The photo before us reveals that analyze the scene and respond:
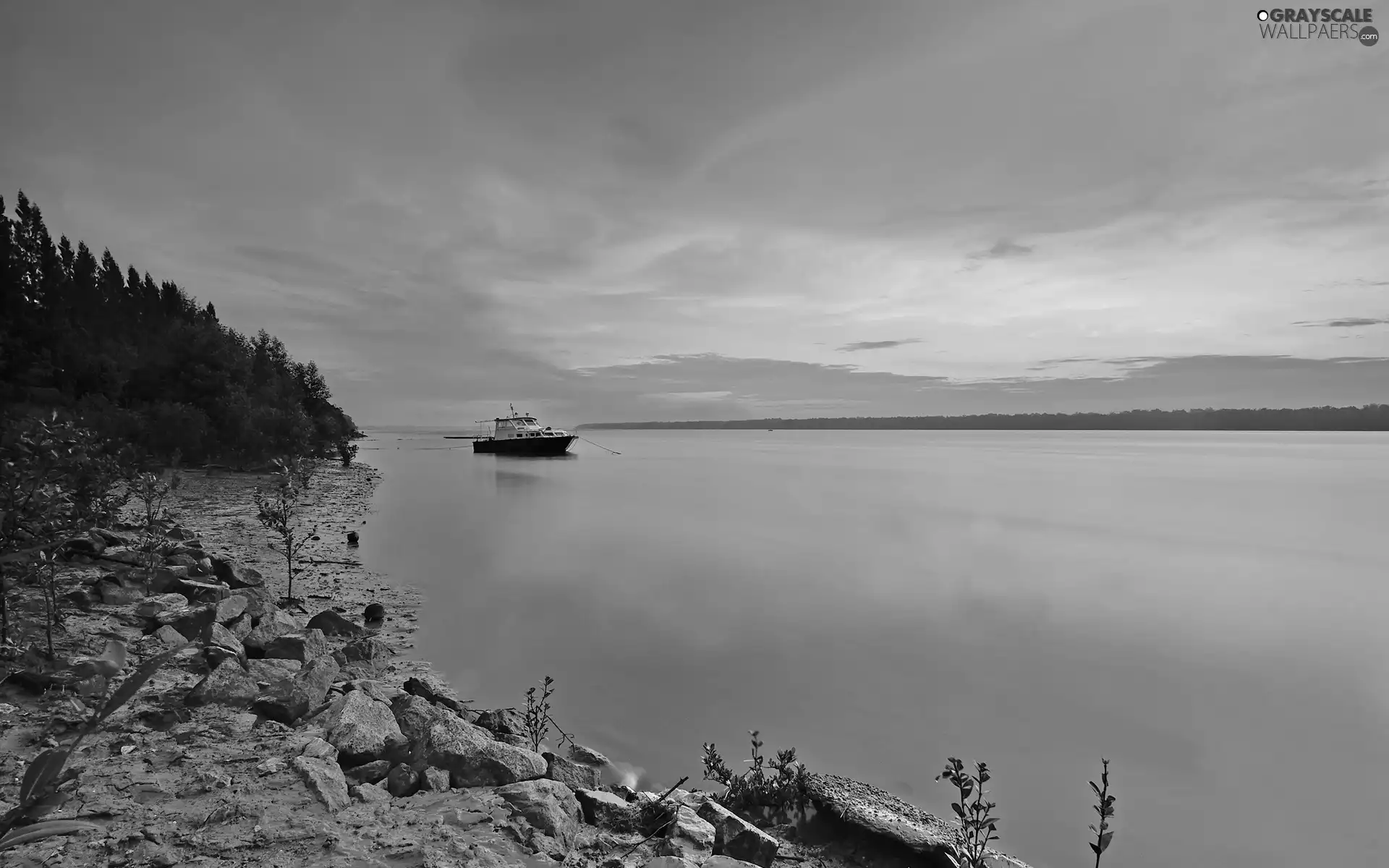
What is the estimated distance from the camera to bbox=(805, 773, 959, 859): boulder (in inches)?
234

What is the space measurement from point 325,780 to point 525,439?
7983cm

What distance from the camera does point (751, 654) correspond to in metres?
12.4

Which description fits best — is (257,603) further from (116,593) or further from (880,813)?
(880,813)

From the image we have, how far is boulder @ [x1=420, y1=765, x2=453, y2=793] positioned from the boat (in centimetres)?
7606

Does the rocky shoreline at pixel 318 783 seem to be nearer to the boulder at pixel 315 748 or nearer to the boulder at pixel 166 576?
the boulder at pixel 315 748

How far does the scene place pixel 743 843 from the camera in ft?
17.5

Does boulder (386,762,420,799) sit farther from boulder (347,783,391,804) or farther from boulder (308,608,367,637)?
boulder (308,608,367,637)

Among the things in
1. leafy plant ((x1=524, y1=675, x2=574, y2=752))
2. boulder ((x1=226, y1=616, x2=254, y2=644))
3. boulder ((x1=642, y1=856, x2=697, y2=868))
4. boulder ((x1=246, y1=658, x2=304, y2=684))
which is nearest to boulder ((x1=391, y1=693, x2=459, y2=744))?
leafy plant ((x1=524, y1=675, x2=574, y2=752))

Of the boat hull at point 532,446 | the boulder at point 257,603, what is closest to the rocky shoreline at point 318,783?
the boulder at point 257,603

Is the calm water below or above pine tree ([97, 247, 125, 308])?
below

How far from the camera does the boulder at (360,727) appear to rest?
229 inches

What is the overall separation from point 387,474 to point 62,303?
42657 millimetres

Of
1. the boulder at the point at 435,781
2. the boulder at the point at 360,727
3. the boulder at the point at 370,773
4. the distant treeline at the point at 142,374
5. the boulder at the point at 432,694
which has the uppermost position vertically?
the distant treeline at the point at 142,374

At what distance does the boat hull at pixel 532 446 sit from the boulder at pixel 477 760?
75.6m
